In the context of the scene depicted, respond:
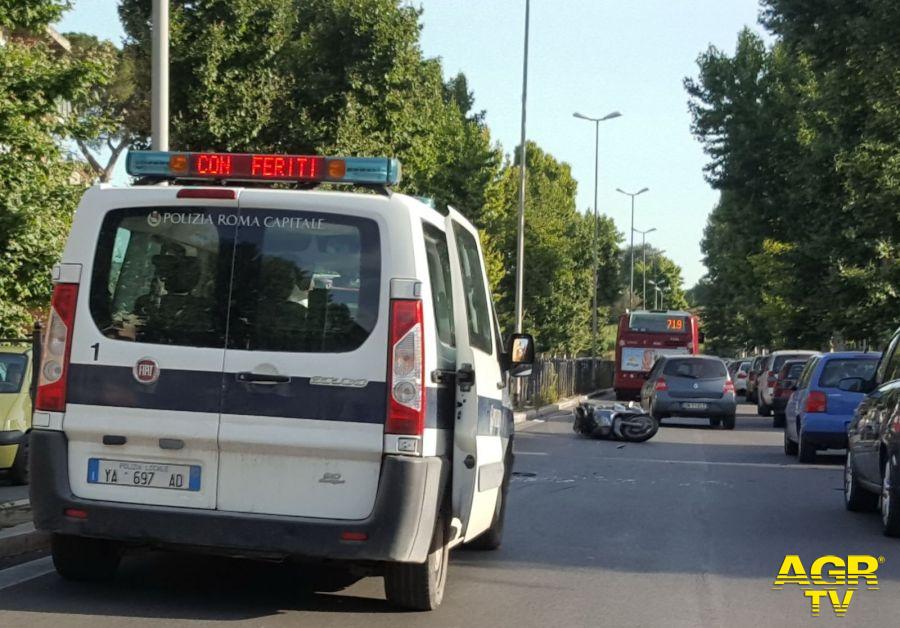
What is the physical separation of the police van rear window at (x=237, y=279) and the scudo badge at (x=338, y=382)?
0.16 metres

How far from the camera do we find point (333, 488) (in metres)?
7.07

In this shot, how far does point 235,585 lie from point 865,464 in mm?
6820

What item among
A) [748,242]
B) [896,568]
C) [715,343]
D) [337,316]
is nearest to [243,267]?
[337,316]

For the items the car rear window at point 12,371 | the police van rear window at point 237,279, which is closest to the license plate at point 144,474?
the police van rear window at point 237,279

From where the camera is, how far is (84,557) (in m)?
8.04

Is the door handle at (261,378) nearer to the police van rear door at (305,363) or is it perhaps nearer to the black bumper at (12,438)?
the police van rear door at (305,363)

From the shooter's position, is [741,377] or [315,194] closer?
[315,194]

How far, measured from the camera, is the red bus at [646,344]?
4828cm

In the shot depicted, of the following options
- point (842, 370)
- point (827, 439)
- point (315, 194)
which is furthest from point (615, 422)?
point (315, 194)

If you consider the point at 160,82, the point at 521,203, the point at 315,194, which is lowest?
the point at 315,194

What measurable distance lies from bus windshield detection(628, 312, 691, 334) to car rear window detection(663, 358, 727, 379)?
703 inches

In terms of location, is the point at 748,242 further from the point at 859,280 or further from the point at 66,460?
the point at 66,460

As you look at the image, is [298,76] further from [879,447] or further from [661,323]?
[661,323]

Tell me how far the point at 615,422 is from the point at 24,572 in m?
17.9
